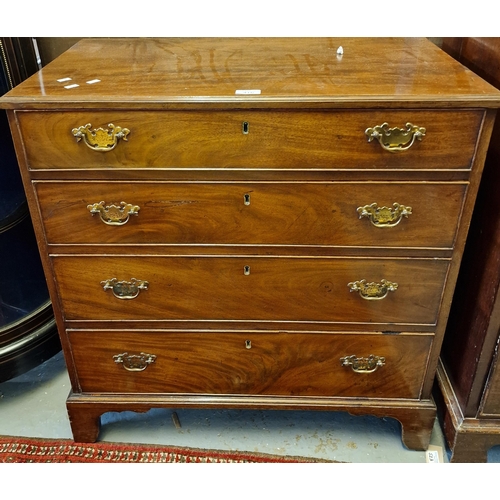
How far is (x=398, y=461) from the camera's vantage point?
4.87ft

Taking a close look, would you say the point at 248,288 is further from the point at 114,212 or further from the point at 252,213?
the point at 114,212

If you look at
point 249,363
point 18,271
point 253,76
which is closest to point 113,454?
point 249,363

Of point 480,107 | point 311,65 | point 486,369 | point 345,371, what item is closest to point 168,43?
point 311,65

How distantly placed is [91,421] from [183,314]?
1.50ft

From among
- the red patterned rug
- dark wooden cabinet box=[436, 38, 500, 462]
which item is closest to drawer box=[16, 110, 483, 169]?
dark wooden cabinet box=[436, 38, 500, 462]

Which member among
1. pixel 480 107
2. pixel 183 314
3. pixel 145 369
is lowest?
pixel 145 369

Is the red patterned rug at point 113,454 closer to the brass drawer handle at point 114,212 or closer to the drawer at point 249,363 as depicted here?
the drawer at point 249,363

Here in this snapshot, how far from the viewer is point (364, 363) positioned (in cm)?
138

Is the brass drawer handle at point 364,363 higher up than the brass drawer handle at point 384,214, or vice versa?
the brass drawer handle at point 384,214

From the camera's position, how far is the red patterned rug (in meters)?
1.49

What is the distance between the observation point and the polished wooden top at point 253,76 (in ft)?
3.47

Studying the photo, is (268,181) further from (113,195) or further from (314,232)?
(113,195)

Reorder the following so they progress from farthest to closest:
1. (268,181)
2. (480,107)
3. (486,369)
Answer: (486,369)
(268,181)
(480,107)

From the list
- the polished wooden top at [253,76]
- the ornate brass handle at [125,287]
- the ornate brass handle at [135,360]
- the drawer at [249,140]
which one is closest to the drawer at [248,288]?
the ornate brass handle at [125,287]
